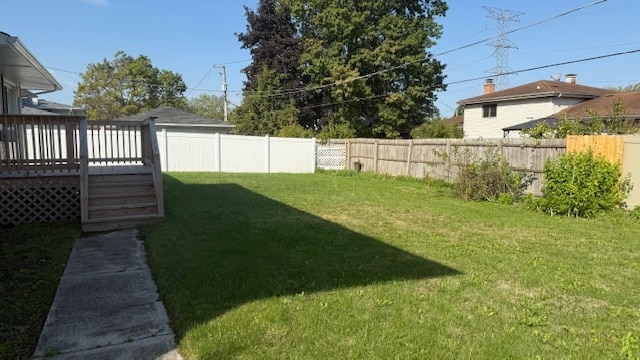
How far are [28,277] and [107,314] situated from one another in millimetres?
1552

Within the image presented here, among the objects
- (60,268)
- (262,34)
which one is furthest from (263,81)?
(60,268)

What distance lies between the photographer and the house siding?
24047 millimetres

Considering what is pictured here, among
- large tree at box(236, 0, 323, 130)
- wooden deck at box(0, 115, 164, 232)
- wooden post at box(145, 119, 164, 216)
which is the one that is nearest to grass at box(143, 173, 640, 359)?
wooden post at box(145, 119, 164, 216)

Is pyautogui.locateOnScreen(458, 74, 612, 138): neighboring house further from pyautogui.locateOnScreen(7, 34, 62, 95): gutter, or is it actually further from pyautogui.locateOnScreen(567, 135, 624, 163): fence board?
pyautogui.locateOnScreen(7, 34, 62, 95): gutter

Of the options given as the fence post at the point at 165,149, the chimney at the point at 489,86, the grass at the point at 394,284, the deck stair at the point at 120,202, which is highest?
the chimney at the point at 489,86

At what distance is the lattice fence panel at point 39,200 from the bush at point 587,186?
359 inches

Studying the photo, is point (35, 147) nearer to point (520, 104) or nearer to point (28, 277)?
point (28, 277)

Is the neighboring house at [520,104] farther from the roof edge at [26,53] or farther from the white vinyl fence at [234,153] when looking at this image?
the roof edge at [26,53]

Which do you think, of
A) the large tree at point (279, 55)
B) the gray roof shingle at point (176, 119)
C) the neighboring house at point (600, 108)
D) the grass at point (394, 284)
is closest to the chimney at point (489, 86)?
the neighboring house at point (600, 108)

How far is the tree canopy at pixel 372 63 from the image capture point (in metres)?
26.9

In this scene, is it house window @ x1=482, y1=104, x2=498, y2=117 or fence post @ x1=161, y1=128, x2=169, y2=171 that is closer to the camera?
fence post @ x1=161, y1=128, x2=169, y2=171

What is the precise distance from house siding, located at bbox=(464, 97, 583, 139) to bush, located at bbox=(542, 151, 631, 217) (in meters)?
16.2

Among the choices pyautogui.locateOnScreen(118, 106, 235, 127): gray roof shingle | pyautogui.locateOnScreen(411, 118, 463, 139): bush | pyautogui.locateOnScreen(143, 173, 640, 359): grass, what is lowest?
pyautogui.locateOnScreen(143, 173, 640, 359): grass

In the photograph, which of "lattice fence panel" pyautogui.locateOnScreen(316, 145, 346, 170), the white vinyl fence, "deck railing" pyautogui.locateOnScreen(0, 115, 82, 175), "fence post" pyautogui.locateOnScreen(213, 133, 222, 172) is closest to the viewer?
"deck railing" pyautogui.locateOnScreen(0, 115, 82, 175)
